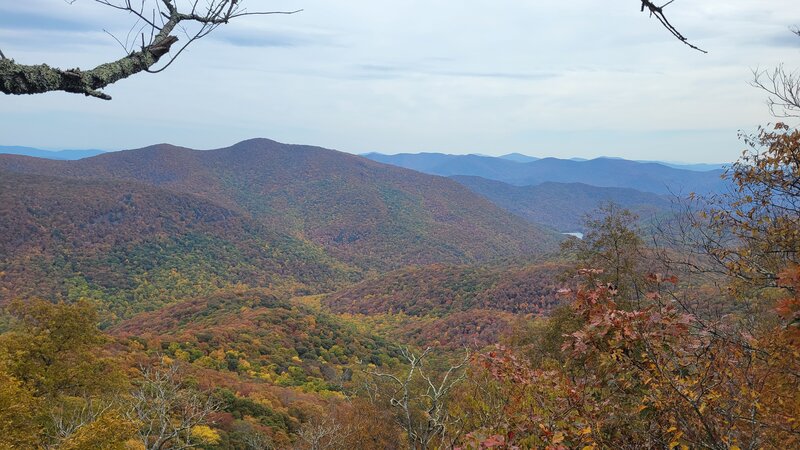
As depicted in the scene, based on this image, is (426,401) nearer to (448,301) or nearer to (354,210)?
(448,301)

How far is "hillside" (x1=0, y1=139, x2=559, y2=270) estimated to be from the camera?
146 metres

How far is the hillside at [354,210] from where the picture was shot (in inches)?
5763

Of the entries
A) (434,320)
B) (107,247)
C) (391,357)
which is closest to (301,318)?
(391,357)

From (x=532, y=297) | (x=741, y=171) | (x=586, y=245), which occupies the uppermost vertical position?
(x=741, y=171)

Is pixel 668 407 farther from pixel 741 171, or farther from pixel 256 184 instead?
pixel 256 184

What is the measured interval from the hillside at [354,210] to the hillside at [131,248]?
17538mm

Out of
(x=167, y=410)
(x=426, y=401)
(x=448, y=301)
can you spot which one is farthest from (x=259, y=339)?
(x=448, y=301)

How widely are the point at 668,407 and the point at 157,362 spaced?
30.0 m

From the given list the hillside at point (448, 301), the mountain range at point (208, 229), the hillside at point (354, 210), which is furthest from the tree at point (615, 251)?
the hillside at point (354, 210)

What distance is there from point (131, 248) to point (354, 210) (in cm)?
8702

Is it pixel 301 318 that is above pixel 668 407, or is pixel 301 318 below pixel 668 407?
below

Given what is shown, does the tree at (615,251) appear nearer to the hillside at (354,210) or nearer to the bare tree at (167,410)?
the bare tree at (167,410)

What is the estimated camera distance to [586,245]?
16.2 meters

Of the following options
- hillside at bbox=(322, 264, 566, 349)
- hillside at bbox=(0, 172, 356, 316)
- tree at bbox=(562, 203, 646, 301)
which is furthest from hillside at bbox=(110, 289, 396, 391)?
tree at bbox=(562, 203, 646, 301)
